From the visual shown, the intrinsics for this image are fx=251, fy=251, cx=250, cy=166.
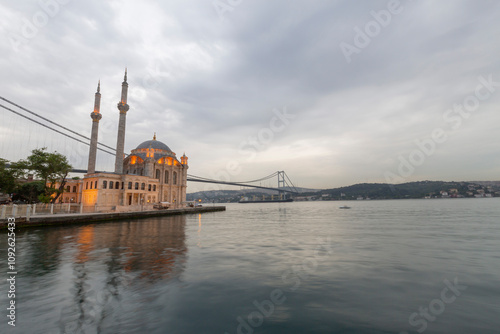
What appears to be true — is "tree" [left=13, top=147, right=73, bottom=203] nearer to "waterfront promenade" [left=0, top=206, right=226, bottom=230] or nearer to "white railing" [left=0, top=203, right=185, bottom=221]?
"white railing" [left=0, top=203, right=185, bottom=221]

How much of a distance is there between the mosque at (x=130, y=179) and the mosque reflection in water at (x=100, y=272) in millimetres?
23801

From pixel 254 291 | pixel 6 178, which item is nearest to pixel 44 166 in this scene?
pixel 6 178

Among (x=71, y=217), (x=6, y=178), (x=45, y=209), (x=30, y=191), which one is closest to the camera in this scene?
(x=71, y=217)

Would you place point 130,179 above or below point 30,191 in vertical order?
above

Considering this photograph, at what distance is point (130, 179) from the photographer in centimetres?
4781

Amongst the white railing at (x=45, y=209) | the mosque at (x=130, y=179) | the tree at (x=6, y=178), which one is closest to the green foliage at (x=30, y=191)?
the mosque at (x=130, y=179)

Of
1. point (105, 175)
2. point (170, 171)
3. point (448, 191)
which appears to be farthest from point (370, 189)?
point (105, 175)

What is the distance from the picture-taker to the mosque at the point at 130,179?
143ft

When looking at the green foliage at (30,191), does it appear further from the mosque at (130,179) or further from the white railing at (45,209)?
the white railing at (45,209)

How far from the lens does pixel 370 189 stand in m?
196

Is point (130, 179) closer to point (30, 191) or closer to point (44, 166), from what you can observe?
point (44, 166)

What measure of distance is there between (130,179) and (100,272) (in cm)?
4209

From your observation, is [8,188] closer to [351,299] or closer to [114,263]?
[114,263]

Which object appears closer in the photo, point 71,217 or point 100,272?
point 100,272
